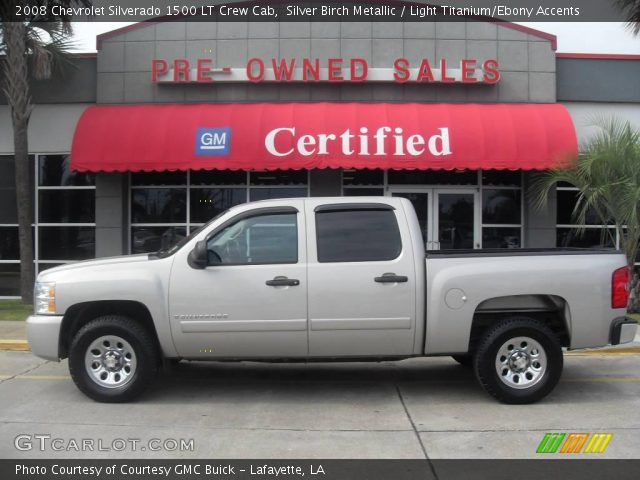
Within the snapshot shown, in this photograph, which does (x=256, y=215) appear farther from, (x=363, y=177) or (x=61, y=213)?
(x=61, y=213)

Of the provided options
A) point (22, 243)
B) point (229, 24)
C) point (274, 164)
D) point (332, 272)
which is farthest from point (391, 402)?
point (229, 24)

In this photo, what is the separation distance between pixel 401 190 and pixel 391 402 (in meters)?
8.53

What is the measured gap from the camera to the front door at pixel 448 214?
14.4 m

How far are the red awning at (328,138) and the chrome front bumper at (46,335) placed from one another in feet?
22.8

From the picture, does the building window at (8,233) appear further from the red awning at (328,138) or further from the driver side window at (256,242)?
the driver side window at (256,242)

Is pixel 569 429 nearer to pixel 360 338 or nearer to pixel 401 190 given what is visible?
pixel 360 338

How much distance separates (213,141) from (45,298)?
7.27m

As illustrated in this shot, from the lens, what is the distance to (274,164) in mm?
12828

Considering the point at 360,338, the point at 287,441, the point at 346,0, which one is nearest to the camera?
the point at 287,441

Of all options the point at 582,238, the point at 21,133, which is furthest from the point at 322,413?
the point at 582,238

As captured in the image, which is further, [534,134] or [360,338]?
[534,134]

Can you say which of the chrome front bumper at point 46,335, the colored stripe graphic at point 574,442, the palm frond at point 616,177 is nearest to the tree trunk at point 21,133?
the chrome front bumper at point 46,335

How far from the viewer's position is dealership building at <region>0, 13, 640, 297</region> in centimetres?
1351

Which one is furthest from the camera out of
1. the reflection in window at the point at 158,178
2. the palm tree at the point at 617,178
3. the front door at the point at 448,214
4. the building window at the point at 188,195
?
the reflection in window at the point at 158,178
